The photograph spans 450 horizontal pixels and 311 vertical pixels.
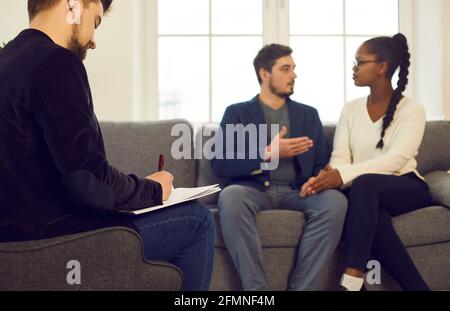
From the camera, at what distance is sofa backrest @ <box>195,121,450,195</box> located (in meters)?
2.79

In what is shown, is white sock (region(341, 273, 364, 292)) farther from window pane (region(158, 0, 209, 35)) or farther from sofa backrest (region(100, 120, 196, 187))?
window pane (region(158, 0, 209, 35))

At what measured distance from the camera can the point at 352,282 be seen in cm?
204

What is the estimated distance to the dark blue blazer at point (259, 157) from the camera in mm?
2502

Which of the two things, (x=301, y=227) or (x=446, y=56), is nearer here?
(x=301, y=227)

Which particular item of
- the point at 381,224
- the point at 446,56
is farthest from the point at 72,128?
the point at 446,56

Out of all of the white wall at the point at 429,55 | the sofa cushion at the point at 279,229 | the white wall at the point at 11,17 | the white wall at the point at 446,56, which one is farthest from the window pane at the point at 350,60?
the white wall at the point at 11,17

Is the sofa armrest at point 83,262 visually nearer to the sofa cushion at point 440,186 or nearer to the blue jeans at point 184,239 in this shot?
the blue jeans at point 184,239

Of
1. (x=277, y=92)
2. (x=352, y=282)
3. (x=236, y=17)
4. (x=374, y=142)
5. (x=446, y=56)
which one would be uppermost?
(x=236, y=17)

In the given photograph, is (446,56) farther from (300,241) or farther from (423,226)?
(300,241)

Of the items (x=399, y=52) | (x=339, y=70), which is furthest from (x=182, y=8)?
(x=399, y=52)

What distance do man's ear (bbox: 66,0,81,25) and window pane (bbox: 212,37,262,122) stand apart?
7.99ft

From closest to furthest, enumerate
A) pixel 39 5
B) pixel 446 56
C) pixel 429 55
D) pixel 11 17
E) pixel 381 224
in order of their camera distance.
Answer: pixel 39 5 < pixel 381 224 < pixel 11 17 < pixel 446 56 < pixel 429 55

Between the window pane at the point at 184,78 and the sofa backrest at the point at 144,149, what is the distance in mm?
872

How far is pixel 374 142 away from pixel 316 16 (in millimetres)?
1428
